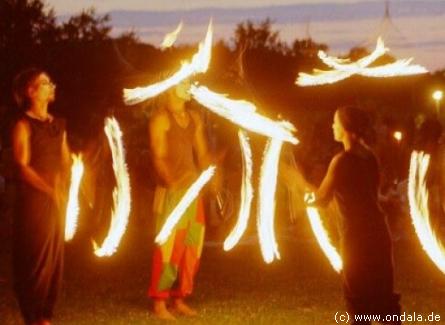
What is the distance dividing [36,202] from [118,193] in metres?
1.80

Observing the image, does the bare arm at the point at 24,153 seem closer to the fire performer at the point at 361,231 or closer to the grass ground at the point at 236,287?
the grass ground at the point at 236,287

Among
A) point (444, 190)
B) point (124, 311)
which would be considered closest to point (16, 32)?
point (444, 190)

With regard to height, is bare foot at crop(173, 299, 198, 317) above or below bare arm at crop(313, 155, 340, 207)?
below

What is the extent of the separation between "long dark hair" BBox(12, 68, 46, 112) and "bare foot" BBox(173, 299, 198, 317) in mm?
2525

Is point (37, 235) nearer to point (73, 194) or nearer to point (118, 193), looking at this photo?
point (73, 194)

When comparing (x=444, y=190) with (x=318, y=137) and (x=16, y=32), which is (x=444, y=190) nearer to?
(x=318, y=137)

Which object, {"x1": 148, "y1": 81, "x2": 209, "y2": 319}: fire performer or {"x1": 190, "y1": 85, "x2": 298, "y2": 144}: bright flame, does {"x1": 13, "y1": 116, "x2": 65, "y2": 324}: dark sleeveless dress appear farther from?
{"x1": 190, "y1": 85, "x2": 298, "y2": 144}: bright flame

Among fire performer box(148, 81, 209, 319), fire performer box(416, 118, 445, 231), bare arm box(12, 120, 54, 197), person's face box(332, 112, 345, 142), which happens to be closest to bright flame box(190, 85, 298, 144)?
fire performer box(148, 81, 209, 319)

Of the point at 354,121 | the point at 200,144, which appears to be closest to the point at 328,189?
the point at 354,121

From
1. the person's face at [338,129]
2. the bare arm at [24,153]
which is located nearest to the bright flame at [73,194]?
the bare arm at [24,153]

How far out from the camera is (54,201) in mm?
7691

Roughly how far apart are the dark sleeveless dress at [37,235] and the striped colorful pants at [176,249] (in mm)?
1489

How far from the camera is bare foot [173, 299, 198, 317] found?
29.9 ft

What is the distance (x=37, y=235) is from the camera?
7.60 m
